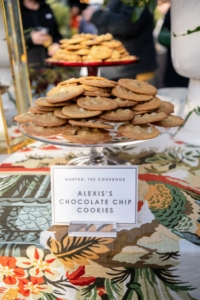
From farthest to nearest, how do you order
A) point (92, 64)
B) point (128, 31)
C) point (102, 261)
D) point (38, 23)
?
point (38, 23) < point (128, 31) < point (92, 64) < point (102, 261)

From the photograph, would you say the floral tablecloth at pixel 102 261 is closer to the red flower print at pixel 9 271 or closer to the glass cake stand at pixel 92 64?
the red flower print at pixel 9 271

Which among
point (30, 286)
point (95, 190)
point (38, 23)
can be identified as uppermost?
point (38, 23)

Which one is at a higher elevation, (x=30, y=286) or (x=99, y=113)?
(x=99, y=113)

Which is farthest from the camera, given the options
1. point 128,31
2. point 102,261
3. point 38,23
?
point 38,23

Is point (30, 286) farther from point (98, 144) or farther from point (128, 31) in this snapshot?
point (128, 31)

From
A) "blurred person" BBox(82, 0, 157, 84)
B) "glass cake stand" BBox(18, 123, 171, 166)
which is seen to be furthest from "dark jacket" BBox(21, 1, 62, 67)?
"glass cake stand" BBox(18, 123, 171, 166)

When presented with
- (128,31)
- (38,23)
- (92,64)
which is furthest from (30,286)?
(38,23)

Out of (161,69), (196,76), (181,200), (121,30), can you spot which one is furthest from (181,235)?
(161,69)
